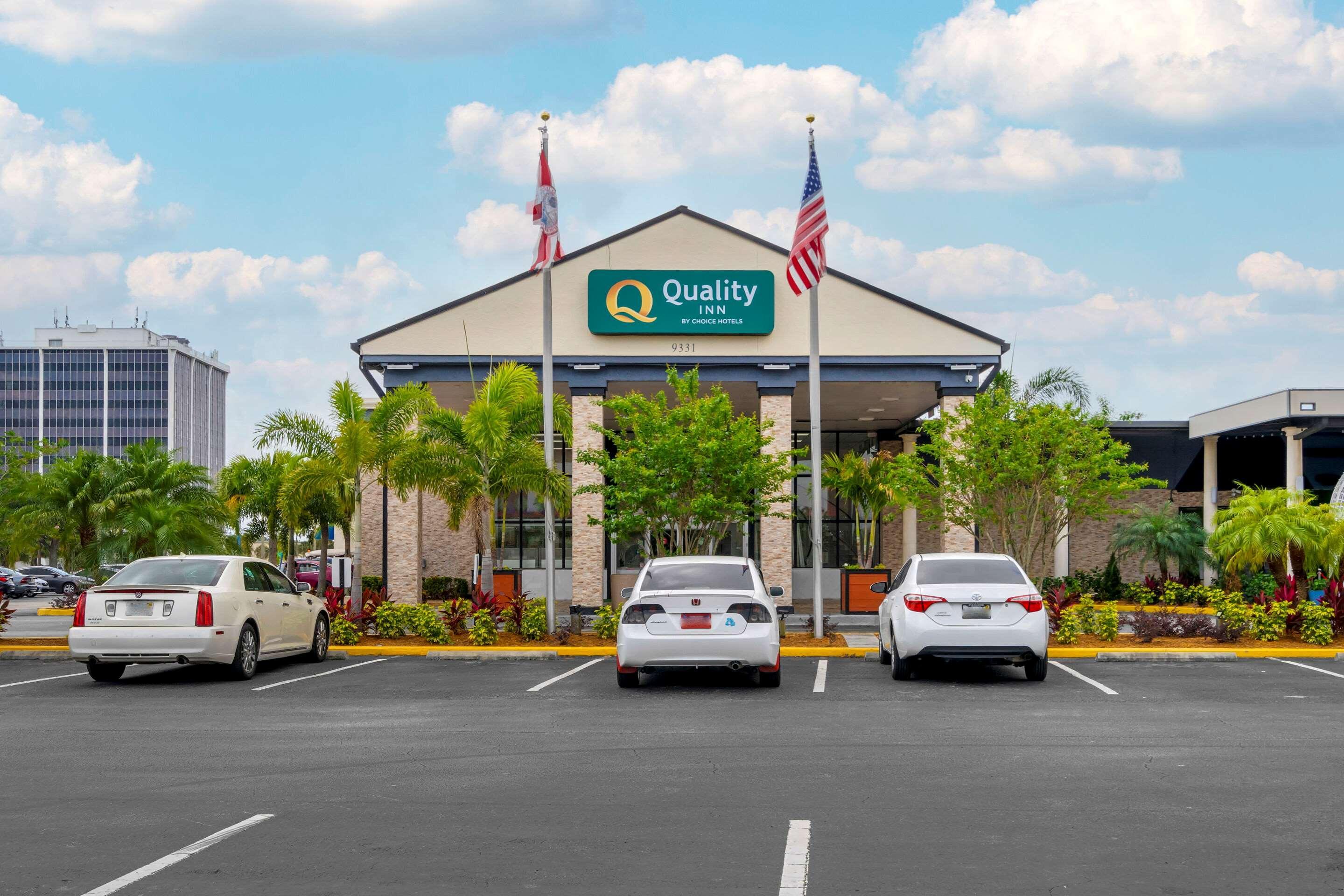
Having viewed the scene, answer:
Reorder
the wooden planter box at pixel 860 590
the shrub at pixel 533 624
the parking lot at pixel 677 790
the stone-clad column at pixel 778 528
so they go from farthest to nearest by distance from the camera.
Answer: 1. the stone-clad column at pixel 778 528
2. the wooden planter box at pixel 860 590
3. the shrub at pixel 533 624
4. the parking lot at pixel 677 790

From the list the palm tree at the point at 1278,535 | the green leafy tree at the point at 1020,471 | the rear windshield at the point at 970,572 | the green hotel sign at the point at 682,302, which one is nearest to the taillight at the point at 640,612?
the rear windshield at the point at 970,572

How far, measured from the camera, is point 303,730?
11.4m

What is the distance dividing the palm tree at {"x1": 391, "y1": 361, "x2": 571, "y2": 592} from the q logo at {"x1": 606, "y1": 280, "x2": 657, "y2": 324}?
212 inches

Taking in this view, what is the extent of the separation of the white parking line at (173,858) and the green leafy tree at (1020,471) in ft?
64.8

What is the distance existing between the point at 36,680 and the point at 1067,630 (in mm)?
14397

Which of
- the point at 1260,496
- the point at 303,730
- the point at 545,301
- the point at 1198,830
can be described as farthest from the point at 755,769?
the point at 1260,496

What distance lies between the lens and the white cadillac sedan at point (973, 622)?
1475cm

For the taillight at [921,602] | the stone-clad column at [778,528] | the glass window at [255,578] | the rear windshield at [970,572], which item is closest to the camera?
the taillight at [921,602]

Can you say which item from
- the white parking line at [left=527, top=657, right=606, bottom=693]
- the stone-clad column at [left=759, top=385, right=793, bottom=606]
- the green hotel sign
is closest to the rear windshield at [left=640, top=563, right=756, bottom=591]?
the white parking line at [left=527, top=657, right=606, bottom=693]

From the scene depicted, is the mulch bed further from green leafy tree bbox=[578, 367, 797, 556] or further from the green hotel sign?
the green hotel sign

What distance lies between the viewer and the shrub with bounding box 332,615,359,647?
65.8 feet

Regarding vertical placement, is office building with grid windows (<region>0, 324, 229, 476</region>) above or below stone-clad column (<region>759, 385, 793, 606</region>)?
above

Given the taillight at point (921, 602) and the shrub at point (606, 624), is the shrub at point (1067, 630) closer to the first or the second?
the taillight at point (921, 602)

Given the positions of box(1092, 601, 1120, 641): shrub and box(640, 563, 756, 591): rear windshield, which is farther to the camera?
box(1092, 601, 1120, 641): shrub
